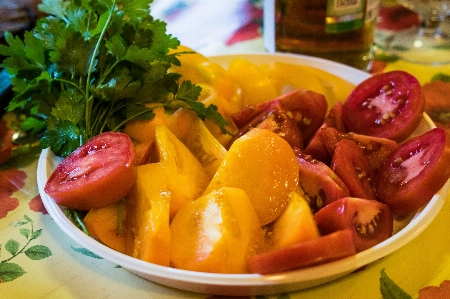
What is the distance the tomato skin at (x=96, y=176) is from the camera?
84 cm

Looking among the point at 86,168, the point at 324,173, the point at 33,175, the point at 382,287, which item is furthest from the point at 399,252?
the point at 33,175

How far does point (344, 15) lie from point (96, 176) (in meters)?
1.08

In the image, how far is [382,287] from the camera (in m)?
0.86

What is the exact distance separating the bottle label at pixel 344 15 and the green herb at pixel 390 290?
962 millimetres

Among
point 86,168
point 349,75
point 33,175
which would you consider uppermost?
point 86,168

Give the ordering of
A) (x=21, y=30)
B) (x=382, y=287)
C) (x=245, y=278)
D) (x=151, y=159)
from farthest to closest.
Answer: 1. (x=21, y=30)
2. (x=151, y=159)
3. (x=382, y=287)
4. (x=245, y=278)

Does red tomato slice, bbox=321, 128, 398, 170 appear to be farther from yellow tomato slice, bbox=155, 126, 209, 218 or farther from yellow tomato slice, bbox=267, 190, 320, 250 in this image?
yellow tomato slice, bbox=155, 126, 209, 218

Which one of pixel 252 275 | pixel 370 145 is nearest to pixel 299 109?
pixel 370 145

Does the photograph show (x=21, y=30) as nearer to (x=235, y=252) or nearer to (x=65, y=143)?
(x=65, y=143)

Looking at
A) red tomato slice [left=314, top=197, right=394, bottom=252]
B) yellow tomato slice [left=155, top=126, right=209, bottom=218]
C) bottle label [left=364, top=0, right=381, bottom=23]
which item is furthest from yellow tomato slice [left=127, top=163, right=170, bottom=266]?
bottle label [left=364, top=0, right=381, bottom=23]

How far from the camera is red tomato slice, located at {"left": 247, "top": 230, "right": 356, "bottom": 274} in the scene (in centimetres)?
72

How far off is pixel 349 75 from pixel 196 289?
2.92 ft

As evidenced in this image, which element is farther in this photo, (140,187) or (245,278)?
(140,187)

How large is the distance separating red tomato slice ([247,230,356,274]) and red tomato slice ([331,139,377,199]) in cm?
21
